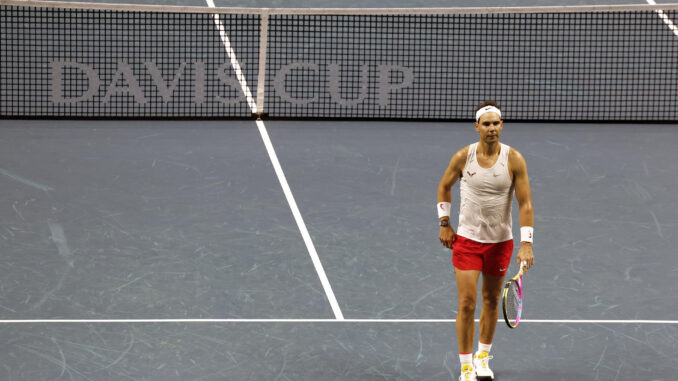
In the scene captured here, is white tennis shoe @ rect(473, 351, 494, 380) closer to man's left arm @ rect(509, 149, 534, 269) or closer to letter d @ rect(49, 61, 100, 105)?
man's left arm @ rect(509, 149, 534, 269)

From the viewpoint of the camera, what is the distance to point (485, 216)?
6828mm

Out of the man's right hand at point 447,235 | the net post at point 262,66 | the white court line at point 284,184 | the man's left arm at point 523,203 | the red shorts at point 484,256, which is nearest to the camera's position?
the man's left arm at point 523,203

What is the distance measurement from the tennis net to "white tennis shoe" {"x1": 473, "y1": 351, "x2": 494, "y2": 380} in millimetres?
6851

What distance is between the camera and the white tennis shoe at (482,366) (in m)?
7.04

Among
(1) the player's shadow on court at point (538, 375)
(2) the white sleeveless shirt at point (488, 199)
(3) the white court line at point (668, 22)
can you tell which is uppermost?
(3) the white court line at point (668, 22)

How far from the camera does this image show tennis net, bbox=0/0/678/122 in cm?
1402

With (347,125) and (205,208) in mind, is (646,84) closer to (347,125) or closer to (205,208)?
(347,125)

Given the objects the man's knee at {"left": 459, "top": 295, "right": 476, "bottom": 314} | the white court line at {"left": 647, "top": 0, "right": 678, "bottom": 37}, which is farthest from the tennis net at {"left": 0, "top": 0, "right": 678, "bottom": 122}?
the man's knee at {"left": 459, "top": 295, "right": 476, "bottom": 314}

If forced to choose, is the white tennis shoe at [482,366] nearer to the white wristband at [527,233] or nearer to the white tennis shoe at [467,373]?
the white tennis shoe at [467,373]

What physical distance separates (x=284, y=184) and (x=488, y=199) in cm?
466

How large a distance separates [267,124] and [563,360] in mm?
7013

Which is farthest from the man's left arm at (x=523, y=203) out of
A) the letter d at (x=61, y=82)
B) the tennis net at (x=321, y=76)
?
the letter d at (x=61, y=82)

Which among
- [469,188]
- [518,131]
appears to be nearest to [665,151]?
[518,131]

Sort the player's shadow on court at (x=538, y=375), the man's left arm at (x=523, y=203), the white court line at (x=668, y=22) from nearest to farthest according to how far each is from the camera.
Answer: the man's left arm at (x=523, y=203) < the player's shadow on court at (x=538, y=375) < the white court line at (x=668, y=22)
